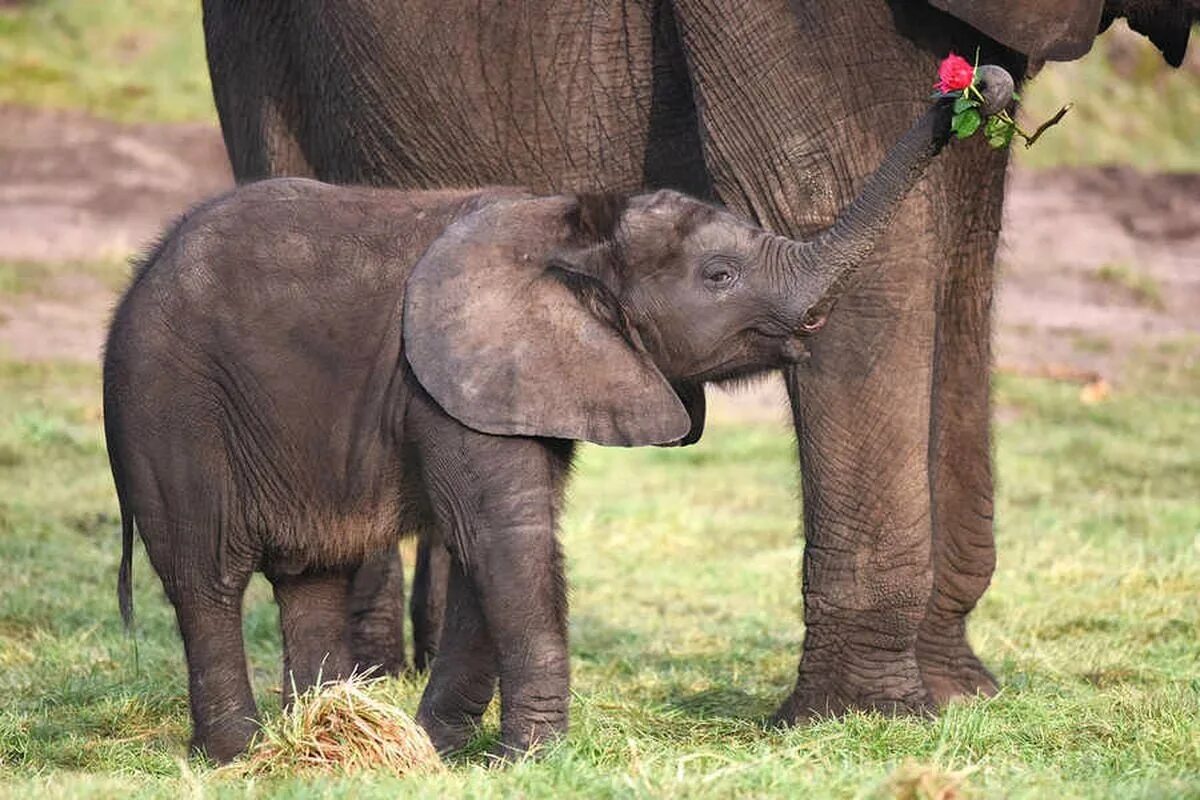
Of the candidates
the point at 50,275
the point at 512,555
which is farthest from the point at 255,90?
the point at 50,275

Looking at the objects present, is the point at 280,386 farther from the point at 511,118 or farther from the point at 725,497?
the point at 725,497

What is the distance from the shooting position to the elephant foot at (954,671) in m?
6.80

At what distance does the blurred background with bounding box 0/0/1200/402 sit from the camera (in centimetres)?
1609

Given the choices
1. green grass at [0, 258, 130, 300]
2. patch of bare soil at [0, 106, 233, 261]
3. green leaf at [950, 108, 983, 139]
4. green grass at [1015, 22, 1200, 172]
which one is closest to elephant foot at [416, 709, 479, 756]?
green leaf at [950, 108, 983, 139]

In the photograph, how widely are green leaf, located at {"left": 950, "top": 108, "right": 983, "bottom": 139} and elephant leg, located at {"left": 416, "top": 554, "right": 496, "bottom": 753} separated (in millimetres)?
1668

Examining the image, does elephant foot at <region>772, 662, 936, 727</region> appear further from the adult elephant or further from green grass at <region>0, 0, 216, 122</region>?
green grass at <region>0, 0, 216, 122</region>

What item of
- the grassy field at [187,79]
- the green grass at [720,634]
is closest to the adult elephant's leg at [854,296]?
the green grass at [720,634]

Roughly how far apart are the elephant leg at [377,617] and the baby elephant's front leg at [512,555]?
2131 mm

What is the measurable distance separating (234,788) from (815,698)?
1.82m

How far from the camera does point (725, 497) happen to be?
11.4 metres

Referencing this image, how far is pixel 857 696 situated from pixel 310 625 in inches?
57.9

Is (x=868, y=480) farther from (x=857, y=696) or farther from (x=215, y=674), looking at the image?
(x=215, y=674)

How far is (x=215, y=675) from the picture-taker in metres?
5.87

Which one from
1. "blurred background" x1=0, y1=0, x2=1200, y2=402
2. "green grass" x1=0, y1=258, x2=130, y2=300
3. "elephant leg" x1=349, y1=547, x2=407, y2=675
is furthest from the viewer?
"blurred background" x1=0, y1=0, x2=1200, y2=402
